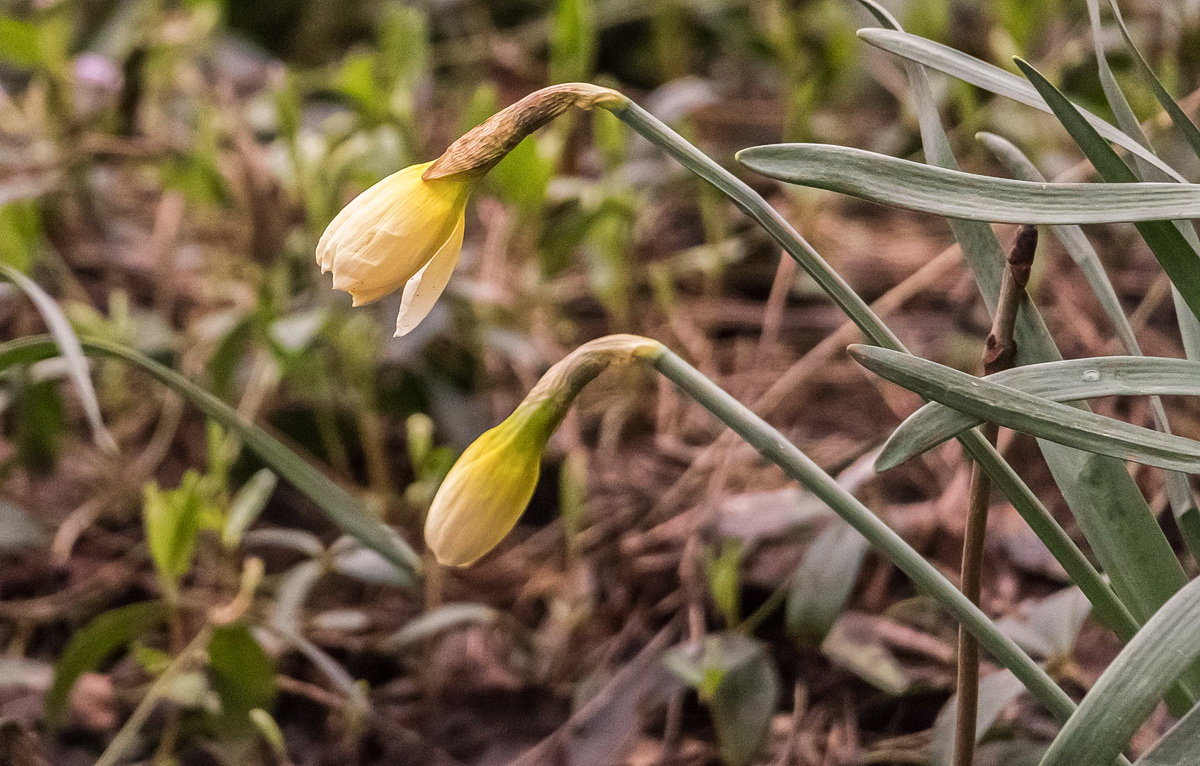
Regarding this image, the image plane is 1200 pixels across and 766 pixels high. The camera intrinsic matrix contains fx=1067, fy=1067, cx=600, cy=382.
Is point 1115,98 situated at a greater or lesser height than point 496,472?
greater

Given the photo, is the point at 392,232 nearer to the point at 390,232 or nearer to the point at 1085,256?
the point at 390,232

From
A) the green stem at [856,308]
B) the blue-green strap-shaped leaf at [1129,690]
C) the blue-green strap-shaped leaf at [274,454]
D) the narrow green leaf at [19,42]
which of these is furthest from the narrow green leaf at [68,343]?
the narrow green leaf at [19,42]

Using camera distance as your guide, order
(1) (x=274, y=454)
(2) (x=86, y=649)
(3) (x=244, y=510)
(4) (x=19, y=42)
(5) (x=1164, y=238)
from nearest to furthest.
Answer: (5) (x=1164, y=238) < (1) (x=274, y=454) < (2) (x=86, y=649) < (3) (x=244, y=510) < (4) (x=19, y=42)

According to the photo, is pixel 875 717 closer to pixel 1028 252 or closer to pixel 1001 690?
pixel 1001 690

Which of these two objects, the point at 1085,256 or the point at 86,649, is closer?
the point at 1085,256

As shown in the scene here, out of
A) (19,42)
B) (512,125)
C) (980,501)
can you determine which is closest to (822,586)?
(980,501)

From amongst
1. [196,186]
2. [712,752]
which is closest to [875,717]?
[712,752]
